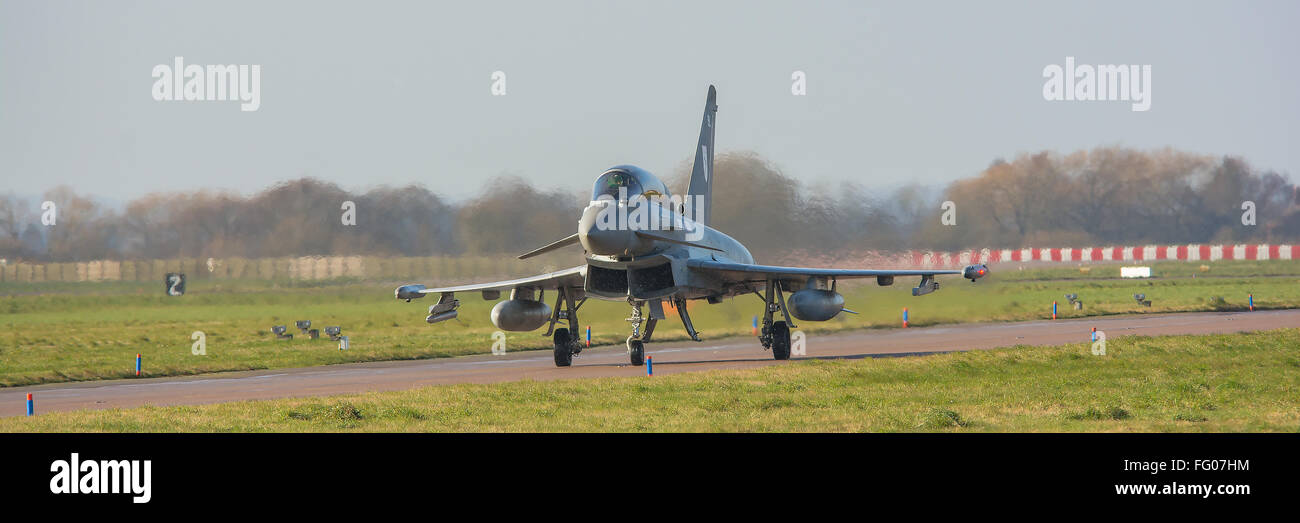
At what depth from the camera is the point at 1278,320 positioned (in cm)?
4138

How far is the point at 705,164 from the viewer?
34.5 meters

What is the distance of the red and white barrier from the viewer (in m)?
47.6

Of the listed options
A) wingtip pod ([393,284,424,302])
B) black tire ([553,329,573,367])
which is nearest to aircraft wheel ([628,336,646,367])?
black tire ([553,329,573,367])

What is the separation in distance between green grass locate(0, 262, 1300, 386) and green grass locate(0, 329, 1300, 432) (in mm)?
14946

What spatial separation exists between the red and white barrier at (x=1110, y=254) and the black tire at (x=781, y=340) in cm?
1613

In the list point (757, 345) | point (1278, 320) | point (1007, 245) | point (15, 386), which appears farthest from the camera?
point (1007, 245)

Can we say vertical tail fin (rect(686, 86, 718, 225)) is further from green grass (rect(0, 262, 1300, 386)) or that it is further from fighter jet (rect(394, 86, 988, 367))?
green grass (rect(0, 262, 1300, 386))

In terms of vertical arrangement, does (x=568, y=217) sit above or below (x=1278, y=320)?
above

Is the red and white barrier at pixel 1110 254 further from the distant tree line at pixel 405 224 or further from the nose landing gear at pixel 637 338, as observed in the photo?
the nose landing gear at pixel 637 338

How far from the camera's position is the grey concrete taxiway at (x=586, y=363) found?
2473 centimetres

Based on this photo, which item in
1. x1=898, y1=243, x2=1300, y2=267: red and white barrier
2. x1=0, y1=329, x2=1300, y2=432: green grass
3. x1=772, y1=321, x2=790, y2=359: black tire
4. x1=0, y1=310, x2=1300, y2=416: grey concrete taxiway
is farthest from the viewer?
x1=898, y1=243, x2=1300, y2=267: red and white barrier
